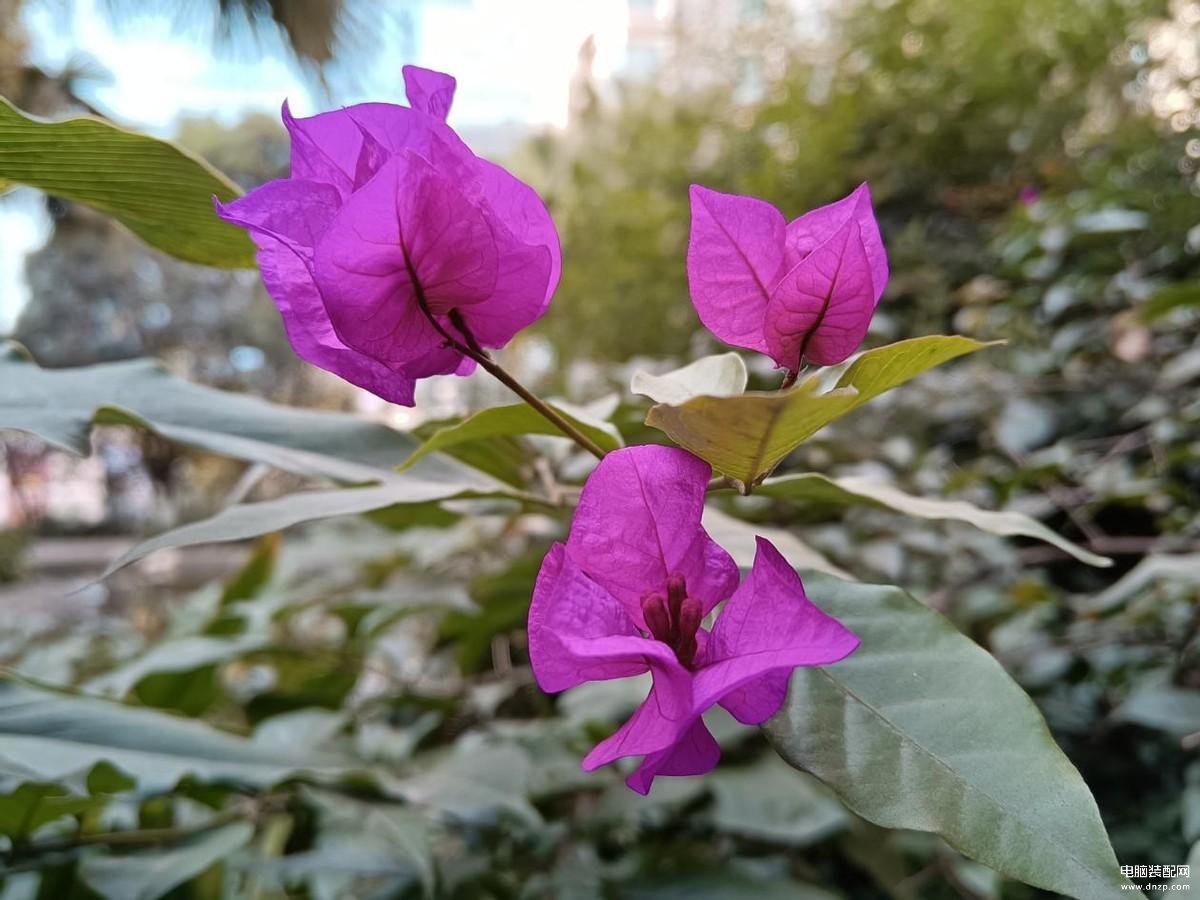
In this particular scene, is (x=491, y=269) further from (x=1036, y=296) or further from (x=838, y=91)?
(x=838, y=91)

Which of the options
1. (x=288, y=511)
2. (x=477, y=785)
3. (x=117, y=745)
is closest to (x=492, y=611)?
(x=477, y=785)

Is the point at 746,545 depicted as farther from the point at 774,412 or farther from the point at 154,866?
the point at 154,866

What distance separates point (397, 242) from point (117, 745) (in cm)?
35

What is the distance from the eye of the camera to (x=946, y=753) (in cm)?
20

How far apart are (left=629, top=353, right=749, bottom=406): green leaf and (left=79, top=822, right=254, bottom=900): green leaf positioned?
1.19ft

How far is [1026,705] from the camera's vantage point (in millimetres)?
201

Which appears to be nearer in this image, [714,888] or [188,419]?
[188,419]

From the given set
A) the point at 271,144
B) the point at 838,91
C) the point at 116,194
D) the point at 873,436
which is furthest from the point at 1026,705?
the point at 271,144

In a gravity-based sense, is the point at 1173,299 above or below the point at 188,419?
above

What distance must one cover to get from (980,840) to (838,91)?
8.46 feet

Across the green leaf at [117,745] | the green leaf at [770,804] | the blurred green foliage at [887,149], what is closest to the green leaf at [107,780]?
the green leaf at [117,745]

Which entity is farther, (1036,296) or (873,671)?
(1036,296)

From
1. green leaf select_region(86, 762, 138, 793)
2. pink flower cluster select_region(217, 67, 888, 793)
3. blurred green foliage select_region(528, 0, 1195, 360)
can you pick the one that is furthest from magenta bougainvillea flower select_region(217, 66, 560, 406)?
blurred green foliage select_region(528, 0, 1195, 360)

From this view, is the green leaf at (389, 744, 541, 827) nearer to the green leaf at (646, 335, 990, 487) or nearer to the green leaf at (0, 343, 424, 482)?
the green leaf at (0, 343, 424, 482)
